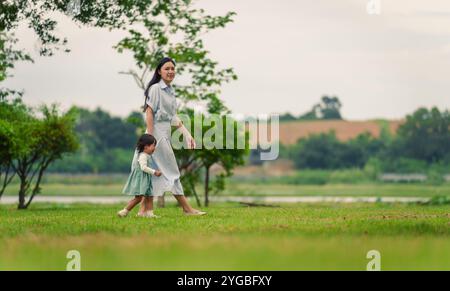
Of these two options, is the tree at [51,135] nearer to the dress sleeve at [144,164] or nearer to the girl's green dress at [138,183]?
the girl's green dress at [138,183]

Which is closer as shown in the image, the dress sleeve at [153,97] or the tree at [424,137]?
the dress sleeve at [153,97]

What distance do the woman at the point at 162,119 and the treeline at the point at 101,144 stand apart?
136 feet

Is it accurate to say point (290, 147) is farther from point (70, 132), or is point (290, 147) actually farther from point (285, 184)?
point (70, 132)

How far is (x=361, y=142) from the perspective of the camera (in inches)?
2185

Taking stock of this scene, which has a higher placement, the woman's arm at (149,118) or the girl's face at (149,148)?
the woman's arm at (149,118)

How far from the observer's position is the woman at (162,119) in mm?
11984

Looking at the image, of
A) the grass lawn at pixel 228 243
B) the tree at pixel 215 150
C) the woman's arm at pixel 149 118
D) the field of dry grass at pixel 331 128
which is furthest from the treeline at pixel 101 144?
the grass lawn at pixel 228 243

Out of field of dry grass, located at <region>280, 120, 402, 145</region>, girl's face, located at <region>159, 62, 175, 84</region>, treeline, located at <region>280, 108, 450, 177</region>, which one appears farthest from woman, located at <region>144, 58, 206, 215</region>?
field of dry grass, located at <region>280, 120, 402, 145</region>

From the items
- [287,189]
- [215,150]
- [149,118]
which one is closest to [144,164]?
[149,118]

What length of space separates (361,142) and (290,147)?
168 inches

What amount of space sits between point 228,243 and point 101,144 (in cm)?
4709

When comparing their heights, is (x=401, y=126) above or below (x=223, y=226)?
above

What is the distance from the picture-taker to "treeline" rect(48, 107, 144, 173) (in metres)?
53.5

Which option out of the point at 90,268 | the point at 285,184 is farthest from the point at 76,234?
the point at 285,184
